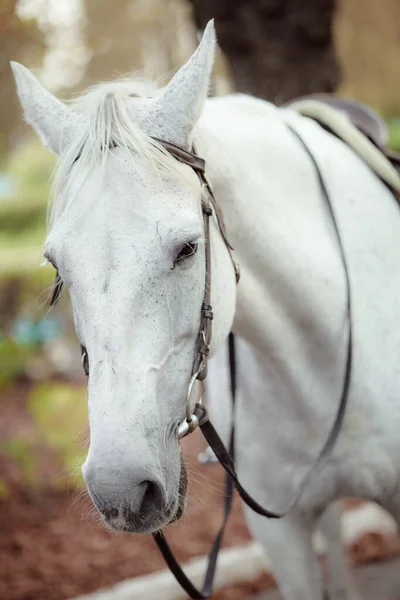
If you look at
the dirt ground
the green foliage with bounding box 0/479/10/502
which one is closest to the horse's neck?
the dirt ground

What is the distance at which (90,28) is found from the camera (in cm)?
989

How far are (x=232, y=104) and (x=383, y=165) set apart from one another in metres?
0.61

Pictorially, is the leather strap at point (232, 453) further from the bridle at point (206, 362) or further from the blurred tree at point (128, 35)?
the blurred tree at point (128, 35)

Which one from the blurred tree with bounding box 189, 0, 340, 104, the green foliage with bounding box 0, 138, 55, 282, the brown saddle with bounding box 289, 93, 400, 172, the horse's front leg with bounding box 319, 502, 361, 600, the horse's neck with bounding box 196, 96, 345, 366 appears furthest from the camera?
the green foliage with bounding box 0, 138, 55, 282

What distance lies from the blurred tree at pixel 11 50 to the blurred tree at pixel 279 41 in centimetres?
166

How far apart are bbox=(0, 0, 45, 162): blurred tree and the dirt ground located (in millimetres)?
3630

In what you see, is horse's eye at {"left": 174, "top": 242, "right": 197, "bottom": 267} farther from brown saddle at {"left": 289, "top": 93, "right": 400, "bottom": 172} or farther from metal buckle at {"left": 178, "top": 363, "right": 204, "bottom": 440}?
brown saddle at {"left": 289, "top": 93, "right": 400, "bottom": 172}

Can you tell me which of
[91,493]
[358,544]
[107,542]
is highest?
[91,493]

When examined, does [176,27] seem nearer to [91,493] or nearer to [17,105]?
[17,105]

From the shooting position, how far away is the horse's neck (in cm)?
198

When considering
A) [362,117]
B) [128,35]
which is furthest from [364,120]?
[128,35]

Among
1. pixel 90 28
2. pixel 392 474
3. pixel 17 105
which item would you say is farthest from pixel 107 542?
pixel 90 28

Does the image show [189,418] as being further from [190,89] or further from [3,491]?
[3,491]

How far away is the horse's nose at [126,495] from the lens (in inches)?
57.1
